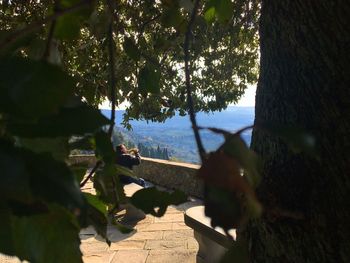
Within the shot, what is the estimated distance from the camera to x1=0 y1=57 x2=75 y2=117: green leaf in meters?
0.34

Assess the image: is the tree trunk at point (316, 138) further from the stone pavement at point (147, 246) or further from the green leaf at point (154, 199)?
the stone pavement at point (147, 246)

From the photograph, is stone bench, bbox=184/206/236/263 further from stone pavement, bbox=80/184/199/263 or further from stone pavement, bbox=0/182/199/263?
stone pavement, bbox=0/182/199/263

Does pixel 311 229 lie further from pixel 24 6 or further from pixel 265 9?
pixel 24 6

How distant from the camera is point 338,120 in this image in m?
1.00

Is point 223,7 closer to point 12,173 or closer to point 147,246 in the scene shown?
point 12,173

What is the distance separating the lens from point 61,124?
379 mm

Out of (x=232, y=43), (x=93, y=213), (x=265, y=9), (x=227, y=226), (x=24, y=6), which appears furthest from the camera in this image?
(x=232, y=43)

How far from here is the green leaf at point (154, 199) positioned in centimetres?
65

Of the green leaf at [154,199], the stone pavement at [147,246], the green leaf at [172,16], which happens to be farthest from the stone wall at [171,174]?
the green leaf at [154,199]

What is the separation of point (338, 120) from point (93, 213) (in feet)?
2.02

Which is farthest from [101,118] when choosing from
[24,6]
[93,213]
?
[24,6]

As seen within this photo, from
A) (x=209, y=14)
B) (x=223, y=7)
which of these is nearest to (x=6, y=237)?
(x=223, y=7)

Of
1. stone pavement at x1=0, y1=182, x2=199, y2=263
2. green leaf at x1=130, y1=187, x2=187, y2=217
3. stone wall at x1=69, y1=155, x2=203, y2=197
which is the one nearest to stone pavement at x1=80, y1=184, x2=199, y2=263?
stone pavement at x1=0, y1=182, x2=199, y2=263

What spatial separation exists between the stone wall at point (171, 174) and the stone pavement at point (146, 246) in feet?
5.27
